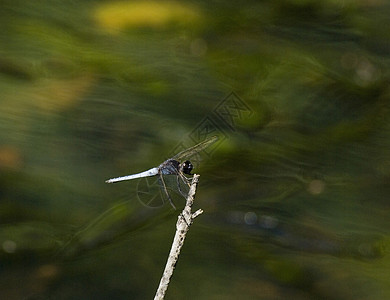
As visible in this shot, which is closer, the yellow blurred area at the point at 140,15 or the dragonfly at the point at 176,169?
the dragonfly at the point at 176,169

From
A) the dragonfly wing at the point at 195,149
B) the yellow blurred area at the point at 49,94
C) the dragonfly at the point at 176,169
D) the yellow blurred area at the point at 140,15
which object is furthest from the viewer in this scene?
the yellow blurred area at the point at 140,15

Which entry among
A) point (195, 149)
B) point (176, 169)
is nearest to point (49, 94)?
point (195, 149)

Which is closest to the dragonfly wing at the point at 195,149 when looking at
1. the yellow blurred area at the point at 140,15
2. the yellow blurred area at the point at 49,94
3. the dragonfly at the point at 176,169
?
the dragonfly at the point at 176,169

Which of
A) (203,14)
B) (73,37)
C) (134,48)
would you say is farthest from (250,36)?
(73,37)

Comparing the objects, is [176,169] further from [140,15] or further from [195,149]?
[140,15]

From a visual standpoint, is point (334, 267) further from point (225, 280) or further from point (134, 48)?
point (134, 48)

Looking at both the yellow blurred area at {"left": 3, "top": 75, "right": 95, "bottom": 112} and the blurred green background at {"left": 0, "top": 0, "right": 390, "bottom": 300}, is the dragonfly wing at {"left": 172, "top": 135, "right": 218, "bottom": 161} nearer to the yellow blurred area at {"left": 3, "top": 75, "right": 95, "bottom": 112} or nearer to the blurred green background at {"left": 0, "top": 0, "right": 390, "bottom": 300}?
the blurred green background at {"left": 0, "top": 0, "right": 390, "bottom": 300}

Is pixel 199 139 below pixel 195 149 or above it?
above

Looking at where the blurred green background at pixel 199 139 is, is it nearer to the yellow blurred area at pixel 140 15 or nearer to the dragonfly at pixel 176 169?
the yellow blurred area at pixel 140 15
